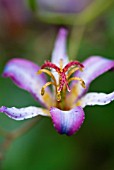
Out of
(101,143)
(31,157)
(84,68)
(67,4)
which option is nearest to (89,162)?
(101,143)

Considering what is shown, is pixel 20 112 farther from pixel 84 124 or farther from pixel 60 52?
pixel 84 124

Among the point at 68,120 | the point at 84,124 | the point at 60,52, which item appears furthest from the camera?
the point at 84,124

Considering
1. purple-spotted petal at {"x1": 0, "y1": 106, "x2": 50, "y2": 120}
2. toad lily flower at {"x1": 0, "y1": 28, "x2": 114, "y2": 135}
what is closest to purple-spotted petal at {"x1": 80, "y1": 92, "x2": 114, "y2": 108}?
toad lily flower at {"x1": 0, "y1": 28, "x2": 114, "y2": 135}

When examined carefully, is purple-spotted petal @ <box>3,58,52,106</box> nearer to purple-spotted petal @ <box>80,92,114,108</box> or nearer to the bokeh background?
purple-spotted petal @ <box>80,92,114,108</box>

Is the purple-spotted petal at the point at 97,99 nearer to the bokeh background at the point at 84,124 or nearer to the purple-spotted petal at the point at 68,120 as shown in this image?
the purple-spotted petal at the point at 68,120

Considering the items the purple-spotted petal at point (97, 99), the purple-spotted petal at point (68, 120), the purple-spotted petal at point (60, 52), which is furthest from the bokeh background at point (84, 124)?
the purple-spotted petal at point (68, 120)

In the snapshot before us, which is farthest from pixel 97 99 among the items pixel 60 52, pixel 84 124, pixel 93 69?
pixel 84 124
